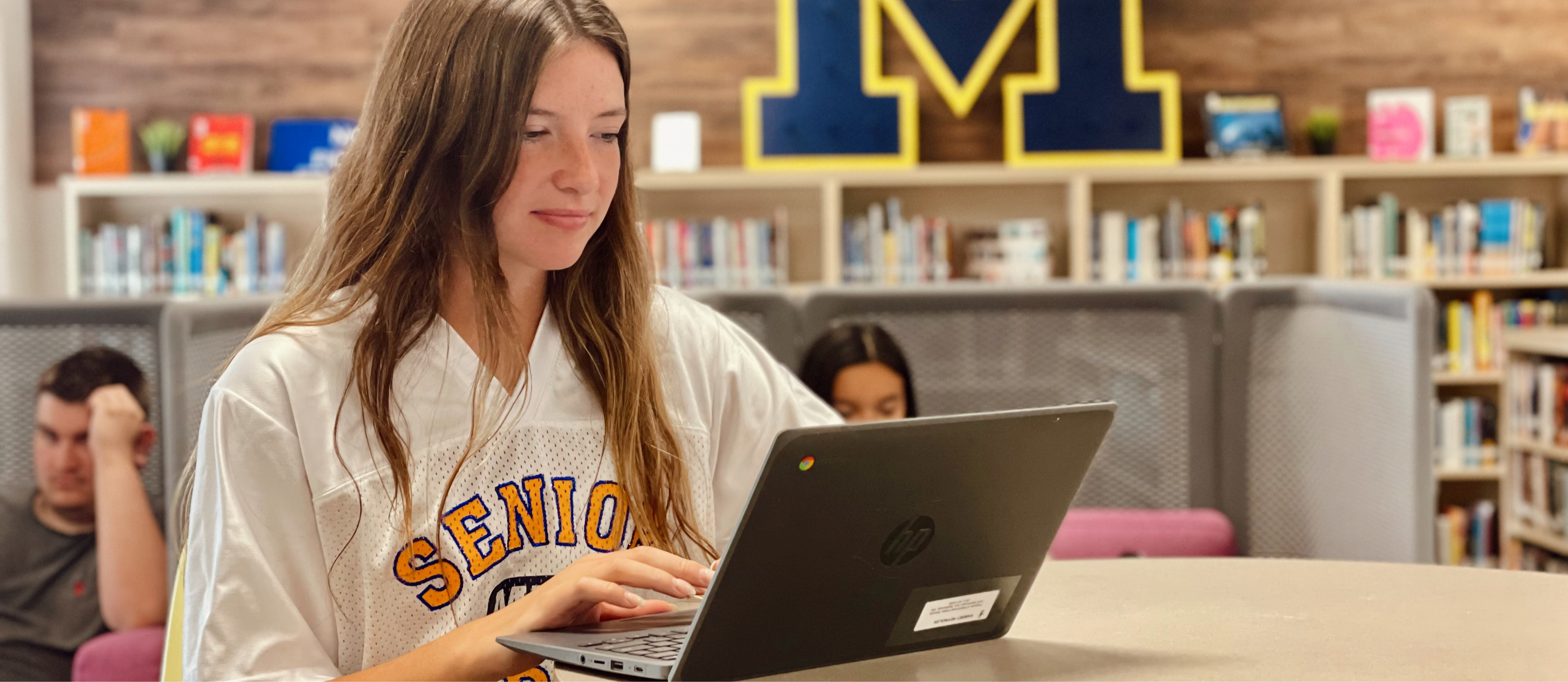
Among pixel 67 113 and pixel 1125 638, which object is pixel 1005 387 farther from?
pixel 67 113

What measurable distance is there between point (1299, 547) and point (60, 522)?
219 cm

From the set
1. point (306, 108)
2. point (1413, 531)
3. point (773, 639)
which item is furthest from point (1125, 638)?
point (306, 108)

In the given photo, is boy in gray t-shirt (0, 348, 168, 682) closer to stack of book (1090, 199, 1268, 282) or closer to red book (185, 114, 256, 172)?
red book (185, 114, 256, 172)

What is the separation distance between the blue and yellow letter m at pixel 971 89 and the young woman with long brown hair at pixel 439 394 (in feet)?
12.4

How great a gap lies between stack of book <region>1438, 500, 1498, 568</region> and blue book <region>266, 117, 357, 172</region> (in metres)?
4.39

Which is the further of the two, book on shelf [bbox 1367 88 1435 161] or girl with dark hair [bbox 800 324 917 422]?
book on shelf [bbox 1367 88 1435 161]

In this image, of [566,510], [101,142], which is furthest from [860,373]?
[101,142]

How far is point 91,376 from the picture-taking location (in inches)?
83.4

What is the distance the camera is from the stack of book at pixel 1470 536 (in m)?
4.86

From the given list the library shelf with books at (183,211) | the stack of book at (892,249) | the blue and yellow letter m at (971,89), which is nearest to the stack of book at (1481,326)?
the blue and yellow letter m at (971,89)

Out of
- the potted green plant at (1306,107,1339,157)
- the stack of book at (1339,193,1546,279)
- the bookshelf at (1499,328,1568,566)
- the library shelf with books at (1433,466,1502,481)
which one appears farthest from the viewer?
the potted green plant at (1306,107,1339,157)

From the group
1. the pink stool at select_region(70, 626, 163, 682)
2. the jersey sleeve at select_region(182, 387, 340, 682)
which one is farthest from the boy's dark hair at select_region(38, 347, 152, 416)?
the jersey sleeve at select_region(182, 387, 340, 682)

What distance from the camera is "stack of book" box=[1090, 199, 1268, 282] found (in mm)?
4945

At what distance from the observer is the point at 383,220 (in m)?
1.15
